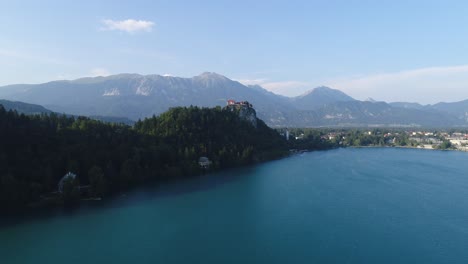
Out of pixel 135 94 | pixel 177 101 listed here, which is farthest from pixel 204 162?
pixel 135 94

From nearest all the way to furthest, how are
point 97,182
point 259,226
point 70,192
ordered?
point 259,226 → point 70,192 → point 97,182

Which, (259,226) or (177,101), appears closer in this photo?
(259,226)

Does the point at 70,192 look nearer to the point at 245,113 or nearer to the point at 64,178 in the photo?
the point at 64,178

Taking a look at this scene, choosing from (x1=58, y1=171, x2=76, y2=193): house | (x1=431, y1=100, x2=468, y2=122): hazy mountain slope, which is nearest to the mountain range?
(x1=431, y1=100, x2=468, y2=122): hazy mountain slope

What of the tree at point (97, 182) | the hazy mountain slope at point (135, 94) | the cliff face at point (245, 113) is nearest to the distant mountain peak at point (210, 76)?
the hazy mountain slope at point (135, 94)

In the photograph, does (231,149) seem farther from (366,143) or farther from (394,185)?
(366,143)

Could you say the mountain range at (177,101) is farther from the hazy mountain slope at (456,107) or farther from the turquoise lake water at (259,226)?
the turquoise lake water at (259,226)

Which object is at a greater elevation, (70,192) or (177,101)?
(177,101)
